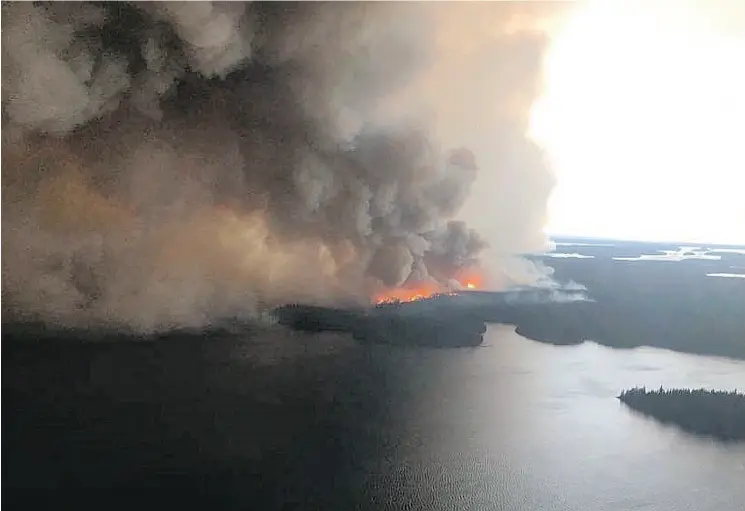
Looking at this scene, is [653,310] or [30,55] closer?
[30,55]

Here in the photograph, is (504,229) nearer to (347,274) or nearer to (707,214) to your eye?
(347,274)

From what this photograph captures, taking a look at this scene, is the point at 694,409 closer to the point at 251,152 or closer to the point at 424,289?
the point at 424,289

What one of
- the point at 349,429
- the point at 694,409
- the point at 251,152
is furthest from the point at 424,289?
the point at 694,409

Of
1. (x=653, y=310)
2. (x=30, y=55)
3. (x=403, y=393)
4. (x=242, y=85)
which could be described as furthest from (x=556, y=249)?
(x=30, y=55)

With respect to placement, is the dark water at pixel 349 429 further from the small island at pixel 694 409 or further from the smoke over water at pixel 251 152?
the smoke over water at pixel 251 152

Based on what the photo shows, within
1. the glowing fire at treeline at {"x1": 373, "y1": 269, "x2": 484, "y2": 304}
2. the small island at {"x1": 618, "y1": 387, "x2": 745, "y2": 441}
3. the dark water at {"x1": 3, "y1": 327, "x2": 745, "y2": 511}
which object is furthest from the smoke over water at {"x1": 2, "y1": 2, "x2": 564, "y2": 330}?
the small island at {"x1": 618, "y1": 387, "x2": 745, "y2": 441}

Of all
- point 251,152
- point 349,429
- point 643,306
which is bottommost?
point 349,429
